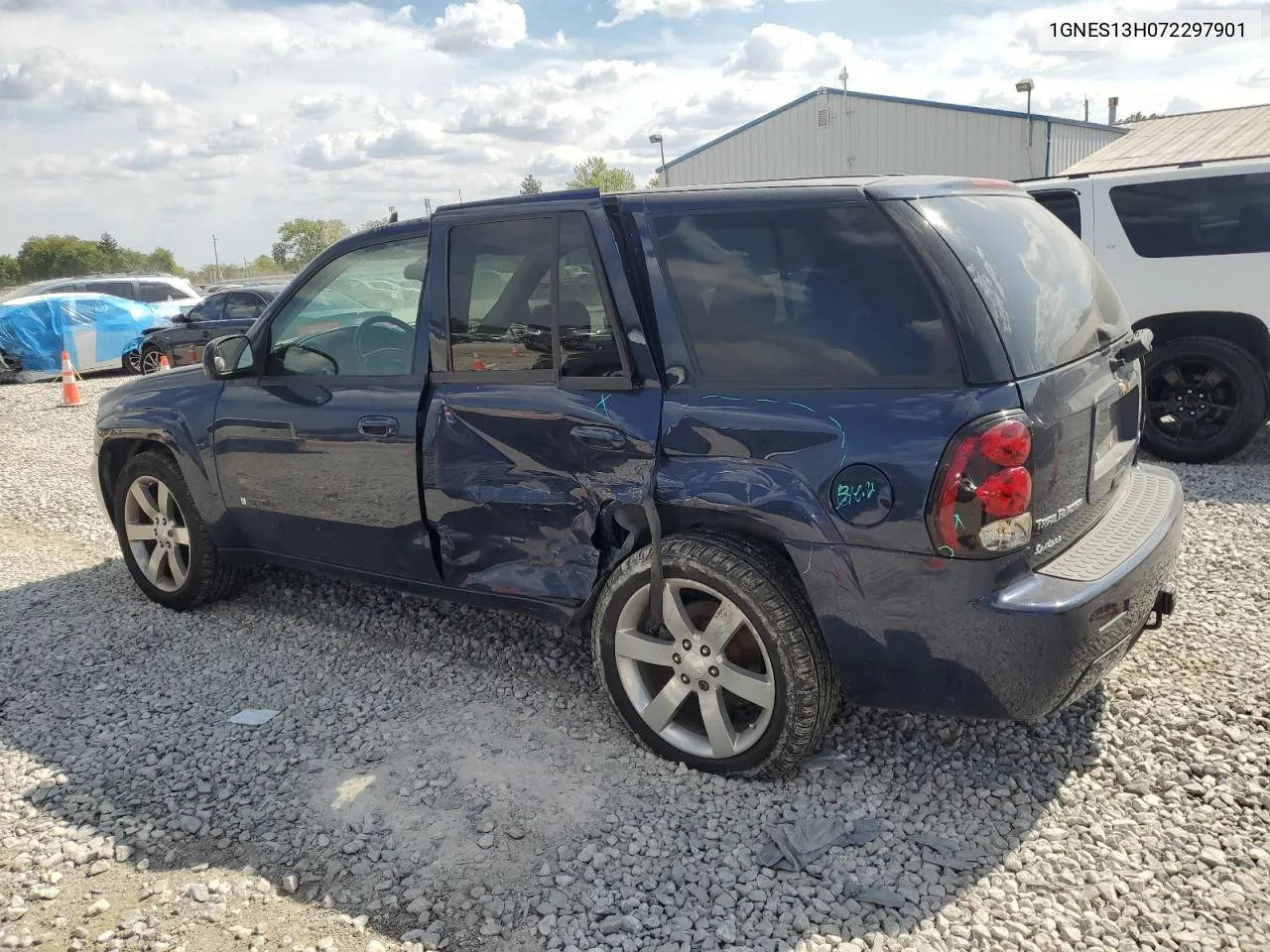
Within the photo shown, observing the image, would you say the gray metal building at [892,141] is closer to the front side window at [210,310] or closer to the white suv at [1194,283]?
the front side window at [210,310]

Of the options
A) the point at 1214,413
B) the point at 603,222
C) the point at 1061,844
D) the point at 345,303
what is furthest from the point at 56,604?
the point at 1214,413

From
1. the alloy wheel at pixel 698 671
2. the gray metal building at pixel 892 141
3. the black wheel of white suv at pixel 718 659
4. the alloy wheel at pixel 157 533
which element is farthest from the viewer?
the gray metal building at pixel 892 141

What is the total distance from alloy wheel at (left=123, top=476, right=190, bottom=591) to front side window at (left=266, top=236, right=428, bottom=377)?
43.9 inches

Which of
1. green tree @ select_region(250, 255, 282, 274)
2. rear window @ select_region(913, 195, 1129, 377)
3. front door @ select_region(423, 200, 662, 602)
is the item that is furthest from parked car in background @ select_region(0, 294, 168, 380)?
green tree @ select_region(250, 255, 282, 274)

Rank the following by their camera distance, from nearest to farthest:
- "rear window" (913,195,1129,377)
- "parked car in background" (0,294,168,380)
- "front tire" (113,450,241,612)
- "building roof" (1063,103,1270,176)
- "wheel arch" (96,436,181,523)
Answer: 1. "rear window" (913,195,1129,377)
2. "front tire" (113,450,241,612)
3. "wheel arch" (96,436,181,523)
4. "building roof" (1063,103,1270,176)
5. "parked car in background" (0,294,168,380)

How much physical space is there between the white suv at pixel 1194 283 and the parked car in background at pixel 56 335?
15.7 m

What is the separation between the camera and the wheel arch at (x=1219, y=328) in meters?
6.84

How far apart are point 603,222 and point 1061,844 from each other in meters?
2.41

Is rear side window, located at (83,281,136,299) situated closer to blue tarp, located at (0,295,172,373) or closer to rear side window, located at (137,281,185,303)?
rear side window, located at (137,281,185,303)

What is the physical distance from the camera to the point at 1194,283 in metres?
6.89

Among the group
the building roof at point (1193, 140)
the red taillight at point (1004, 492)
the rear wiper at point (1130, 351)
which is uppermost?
the building roof at point (1193, 140)

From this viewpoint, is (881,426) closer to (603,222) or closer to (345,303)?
(603,222)

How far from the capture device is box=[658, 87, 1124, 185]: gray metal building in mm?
26156

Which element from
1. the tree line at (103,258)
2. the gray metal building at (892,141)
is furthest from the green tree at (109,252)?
the gray metal building at (892,141)
